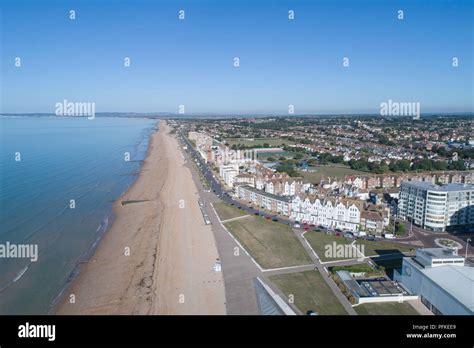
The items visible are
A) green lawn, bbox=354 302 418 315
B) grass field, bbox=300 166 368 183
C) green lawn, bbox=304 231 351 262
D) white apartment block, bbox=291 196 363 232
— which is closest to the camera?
green lawn, bbox=354 302 418 315

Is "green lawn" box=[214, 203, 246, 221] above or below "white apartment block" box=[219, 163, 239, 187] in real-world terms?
below

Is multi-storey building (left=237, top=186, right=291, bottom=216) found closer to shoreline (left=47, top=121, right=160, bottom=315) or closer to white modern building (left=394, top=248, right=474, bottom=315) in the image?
shoreline (left=47, top=121, right=160, bottom=315)

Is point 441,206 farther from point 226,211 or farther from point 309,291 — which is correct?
point 226,211

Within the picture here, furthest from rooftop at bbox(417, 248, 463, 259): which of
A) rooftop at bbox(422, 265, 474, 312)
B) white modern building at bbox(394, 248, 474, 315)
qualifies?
rooftop at bbox(422, 265, 474, 312)

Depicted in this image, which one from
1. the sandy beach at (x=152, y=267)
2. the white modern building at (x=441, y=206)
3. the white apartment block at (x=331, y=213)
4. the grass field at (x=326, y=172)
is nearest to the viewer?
the sandy beach at (x=152, y=267)

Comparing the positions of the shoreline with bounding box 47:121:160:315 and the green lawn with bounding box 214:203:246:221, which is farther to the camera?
the green lawn with bounding box 214:203:246:221

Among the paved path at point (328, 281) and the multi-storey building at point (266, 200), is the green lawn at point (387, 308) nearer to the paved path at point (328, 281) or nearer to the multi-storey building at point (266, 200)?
the paved path at point (328, 281)

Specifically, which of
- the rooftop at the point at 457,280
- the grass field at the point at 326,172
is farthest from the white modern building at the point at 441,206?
the grass field at the point at 326,172

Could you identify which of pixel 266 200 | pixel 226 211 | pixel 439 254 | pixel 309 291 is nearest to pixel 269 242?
pixel 309 291
